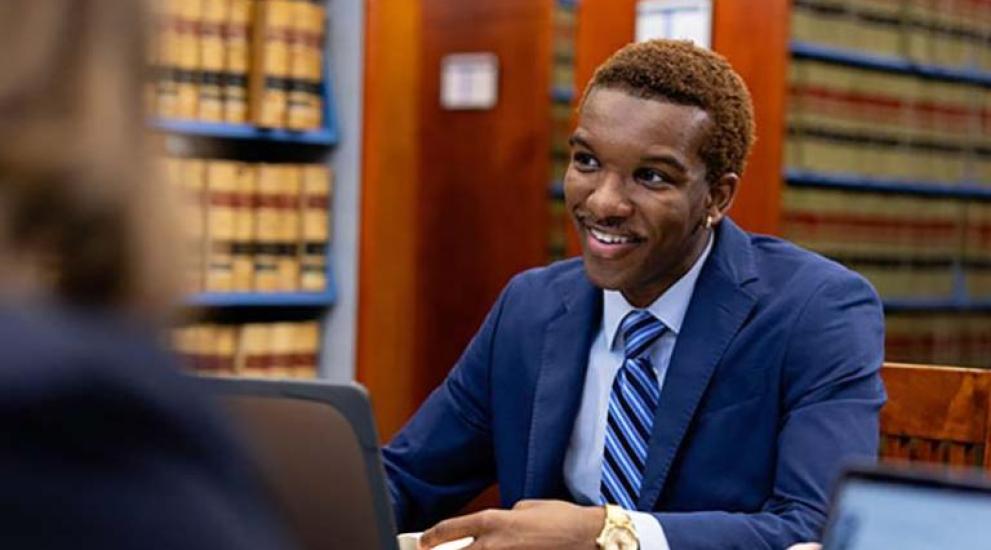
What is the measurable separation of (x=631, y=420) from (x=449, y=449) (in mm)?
259

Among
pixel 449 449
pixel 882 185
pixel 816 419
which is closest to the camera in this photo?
pixel 816 419

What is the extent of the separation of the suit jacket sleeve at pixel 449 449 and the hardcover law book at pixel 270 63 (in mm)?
2598

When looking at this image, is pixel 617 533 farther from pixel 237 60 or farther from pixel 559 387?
pixel 237 60

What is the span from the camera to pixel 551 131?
5.00m

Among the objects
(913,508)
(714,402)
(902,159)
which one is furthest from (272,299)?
(913,508)

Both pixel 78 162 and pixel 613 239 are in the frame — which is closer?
pixel 78 162

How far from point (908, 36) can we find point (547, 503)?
13.4 ft

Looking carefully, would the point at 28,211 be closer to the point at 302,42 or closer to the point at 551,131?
the point at 302,42

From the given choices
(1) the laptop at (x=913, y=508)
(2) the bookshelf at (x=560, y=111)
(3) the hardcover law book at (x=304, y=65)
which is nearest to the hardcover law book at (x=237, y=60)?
(3) the hardcover law book at (x=304, y=65)

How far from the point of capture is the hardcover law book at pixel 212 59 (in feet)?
14.5

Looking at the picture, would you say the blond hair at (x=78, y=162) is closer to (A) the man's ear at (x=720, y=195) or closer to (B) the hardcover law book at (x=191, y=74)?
(A) the man's ear at (x=720, y=195)

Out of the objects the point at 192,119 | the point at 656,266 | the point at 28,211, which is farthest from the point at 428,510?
the point at 192,119

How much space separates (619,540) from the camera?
154 centimetres

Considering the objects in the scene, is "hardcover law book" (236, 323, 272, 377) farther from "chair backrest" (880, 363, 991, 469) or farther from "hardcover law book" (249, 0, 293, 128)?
"chair backrest" (880, 363, 991, 469)
